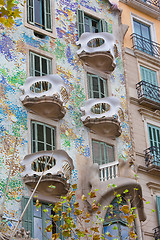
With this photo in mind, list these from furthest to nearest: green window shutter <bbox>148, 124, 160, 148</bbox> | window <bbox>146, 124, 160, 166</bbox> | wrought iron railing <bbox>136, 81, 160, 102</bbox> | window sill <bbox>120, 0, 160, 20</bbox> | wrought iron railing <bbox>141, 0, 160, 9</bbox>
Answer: wrought iron railing <bbox>141, 0, 160, 9</bbox>
window sill <bbox>120, 0, 160, 20</bbox>
wrought iron railing <bbox>136, 81, 160, 102</bbox>
green window shutter <bbox>148, 124, 160, 148</bbox>
window <bbox>146, 124, 160, 166</bbox>

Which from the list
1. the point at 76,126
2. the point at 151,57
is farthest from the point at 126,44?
the point at 76,126

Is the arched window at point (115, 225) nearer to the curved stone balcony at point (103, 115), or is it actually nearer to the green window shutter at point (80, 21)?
the curved stone balcony at point (103, 115)

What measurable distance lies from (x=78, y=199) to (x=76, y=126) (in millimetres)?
3231

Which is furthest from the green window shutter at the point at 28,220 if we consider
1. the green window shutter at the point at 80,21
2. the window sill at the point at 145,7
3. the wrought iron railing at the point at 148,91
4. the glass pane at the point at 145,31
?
A: the window sill at the point at 145,7

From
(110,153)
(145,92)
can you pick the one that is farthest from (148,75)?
(110,153)

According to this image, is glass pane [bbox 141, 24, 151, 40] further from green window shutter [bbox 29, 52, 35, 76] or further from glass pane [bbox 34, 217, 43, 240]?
glass pane [bbox 34, 217, 43, 240]

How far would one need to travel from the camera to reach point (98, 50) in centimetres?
2417

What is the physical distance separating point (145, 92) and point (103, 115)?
4307 mm

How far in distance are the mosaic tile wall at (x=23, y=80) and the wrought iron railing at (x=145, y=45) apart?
1636 mm

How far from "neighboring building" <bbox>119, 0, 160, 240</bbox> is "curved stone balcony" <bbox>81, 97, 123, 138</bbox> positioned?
69.2 inches

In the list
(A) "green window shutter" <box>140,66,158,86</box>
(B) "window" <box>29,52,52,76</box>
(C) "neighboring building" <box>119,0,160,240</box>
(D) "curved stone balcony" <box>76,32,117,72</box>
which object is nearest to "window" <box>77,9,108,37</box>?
(D) "curved stone balcony" <box>76,32,117,72</box>

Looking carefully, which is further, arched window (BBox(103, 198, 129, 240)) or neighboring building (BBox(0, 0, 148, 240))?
arched window (BBox(103, 198, 129, 240))

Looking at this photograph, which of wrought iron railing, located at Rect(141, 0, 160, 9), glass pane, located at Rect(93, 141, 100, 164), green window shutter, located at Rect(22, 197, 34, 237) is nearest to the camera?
green window shutter, located at Rect(22, 197, 34, 237)

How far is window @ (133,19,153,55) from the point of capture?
27.8 m
